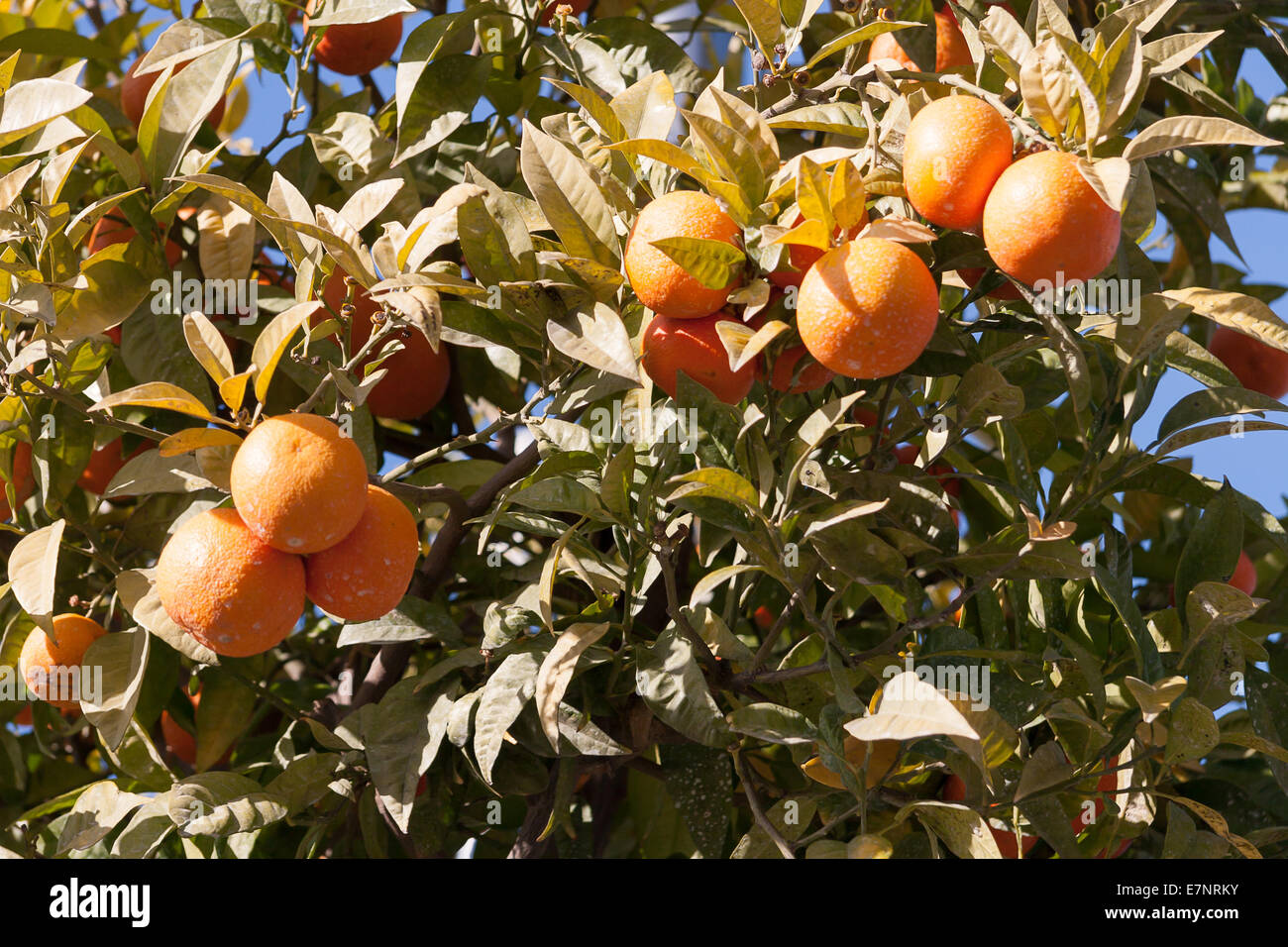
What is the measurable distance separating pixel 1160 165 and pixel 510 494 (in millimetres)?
881

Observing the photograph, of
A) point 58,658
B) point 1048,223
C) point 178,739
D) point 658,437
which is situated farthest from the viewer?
point 178,739

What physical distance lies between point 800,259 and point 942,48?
1.94ft

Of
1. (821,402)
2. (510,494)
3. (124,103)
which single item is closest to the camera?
(510,494)

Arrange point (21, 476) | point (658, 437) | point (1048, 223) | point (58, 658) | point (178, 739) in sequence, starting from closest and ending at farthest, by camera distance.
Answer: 1. point (1048, 223)
2. point (658, 437)
3. point (58, 658)
4. point (21, 476)
5. point (178, 739)

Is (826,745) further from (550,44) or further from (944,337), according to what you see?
(550,44)

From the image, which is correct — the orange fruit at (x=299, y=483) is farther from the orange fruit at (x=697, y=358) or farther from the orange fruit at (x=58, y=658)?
the orange fruit at (x=58, y=658)

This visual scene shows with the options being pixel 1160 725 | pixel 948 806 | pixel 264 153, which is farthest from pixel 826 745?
pixel 264 153

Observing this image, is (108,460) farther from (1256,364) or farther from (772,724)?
(1256,364)

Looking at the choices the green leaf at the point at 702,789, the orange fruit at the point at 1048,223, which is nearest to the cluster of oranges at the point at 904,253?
the orange fruit at the point at 1048,223

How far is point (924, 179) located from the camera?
0.89 meters

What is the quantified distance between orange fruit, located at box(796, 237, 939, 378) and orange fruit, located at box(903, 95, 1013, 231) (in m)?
0.06

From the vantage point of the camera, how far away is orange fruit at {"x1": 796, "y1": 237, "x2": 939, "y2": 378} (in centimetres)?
84

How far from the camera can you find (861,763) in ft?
3.51

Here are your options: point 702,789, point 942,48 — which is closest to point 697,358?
point 702,789
